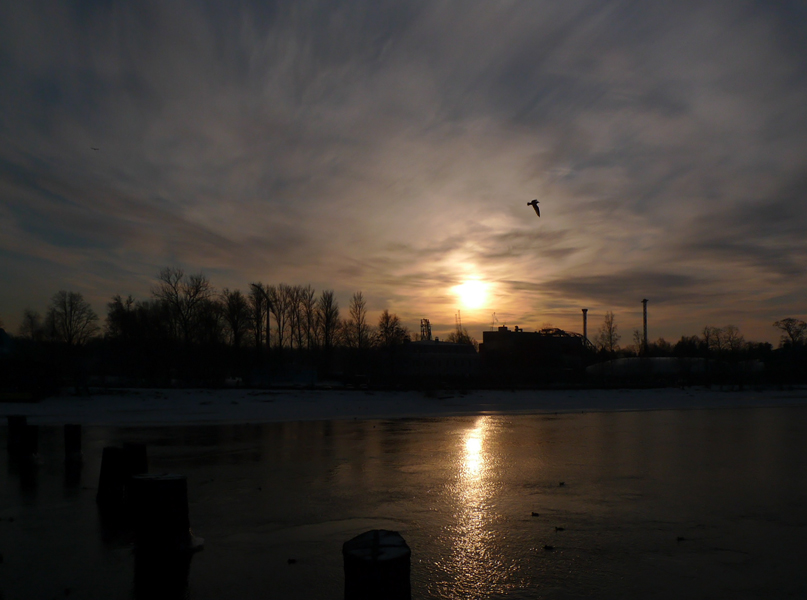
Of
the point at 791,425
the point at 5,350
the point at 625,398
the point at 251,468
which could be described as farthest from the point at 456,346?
the point at 251,468

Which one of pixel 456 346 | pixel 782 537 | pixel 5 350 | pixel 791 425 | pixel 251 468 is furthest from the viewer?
pixel 456 346

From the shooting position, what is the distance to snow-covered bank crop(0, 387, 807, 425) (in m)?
30.9

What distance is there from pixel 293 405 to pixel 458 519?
2874 cm

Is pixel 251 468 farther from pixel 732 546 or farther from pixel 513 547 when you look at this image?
pixel 732 546

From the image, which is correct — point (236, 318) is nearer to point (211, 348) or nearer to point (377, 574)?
point (211, 348)

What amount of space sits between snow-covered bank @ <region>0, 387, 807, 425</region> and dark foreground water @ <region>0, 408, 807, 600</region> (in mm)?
12773

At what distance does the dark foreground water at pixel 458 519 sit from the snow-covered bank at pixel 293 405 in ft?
41.9

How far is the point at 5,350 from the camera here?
5481 cm

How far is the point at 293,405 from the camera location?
37.0 metres

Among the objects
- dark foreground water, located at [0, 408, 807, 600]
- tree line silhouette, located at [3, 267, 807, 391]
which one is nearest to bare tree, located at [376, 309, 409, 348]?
tree line silhouette, located at [3, 267, 807, 391]

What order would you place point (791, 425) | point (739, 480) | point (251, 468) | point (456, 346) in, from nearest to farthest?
1. point (739, 480)
2. point (251, 468)
3. point (791, 425)
4. point (456, 346)

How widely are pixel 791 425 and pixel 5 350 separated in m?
59.8

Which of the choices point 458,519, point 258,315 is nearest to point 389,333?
point 258,315

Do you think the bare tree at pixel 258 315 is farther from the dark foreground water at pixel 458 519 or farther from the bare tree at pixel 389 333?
the dark foreground water at pixel 458 519
